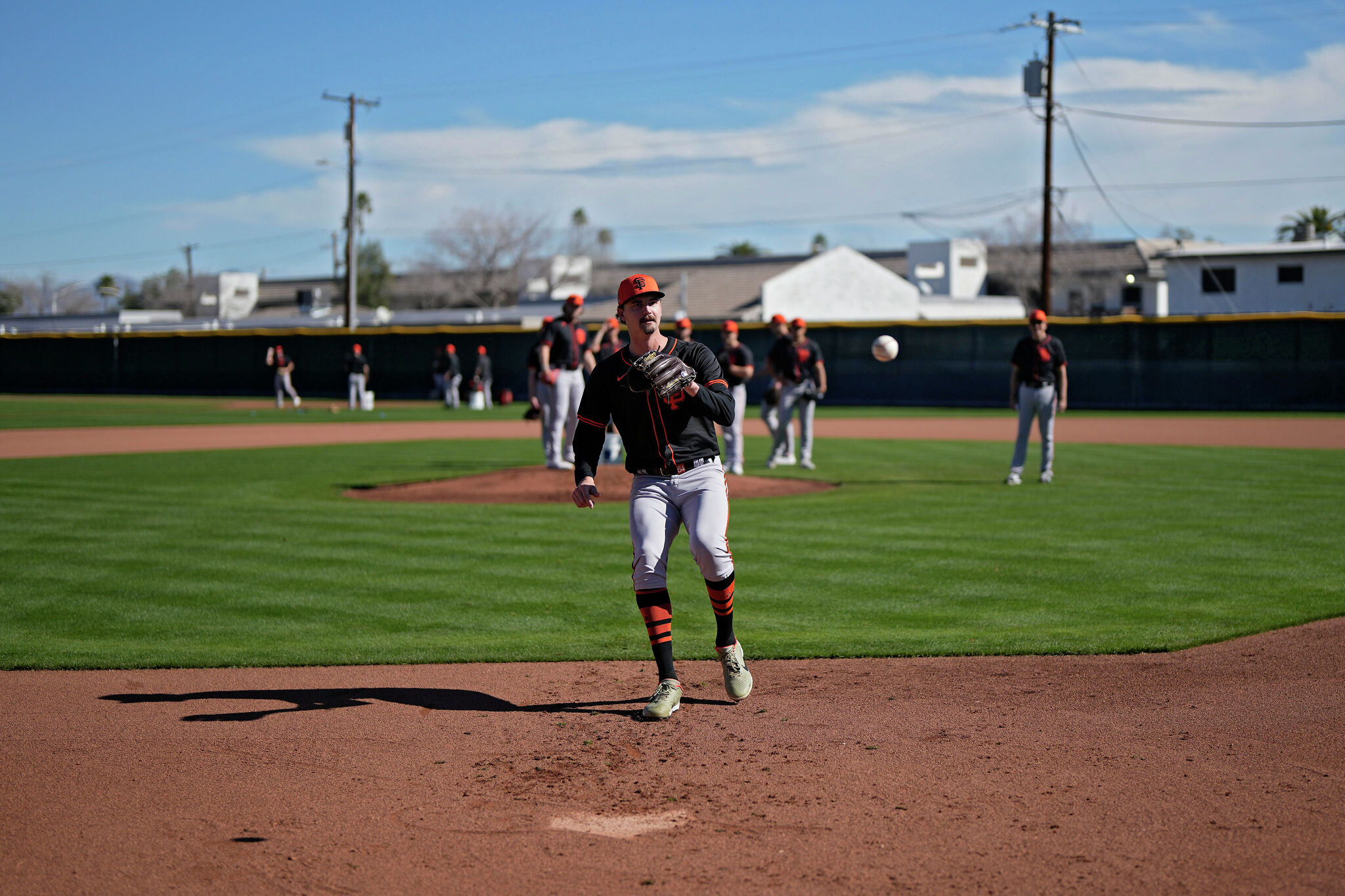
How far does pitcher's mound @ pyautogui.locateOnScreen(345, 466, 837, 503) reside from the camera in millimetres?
14008

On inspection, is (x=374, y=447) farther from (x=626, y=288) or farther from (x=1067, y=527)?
(x=626, y=288)

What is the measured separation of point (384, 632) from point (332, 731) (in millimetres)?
2062

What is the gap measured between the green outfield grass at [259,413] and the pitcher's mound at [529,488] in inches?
611

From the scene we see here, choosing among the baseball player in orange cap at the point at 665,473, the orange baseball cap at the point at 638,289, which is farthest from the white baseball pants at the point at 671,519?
the orange baseball cap at the point at 638,289

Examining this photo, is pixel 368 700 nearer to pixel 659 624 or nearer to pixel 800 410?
pixel 659 624

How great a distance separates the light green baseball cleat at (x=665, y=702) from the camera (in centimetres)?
560

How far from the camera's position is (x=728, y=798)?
454 cm

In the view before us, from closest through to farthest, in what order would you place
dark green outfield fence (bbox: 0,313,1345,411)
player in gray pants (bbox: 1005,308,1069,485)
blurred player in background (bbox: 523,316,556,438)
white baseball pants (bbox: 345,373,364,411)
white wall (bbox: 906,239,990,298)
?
player in gray pants (bbox: 1005,308,1069,485) < blurred player in background (bbox: 523,316,556,438) < dark green outfield fence (bbox: 0,313,1345,411) < white baseball pants (bbox: 345,373,364,411) < white wall (bbox: 906,239,990,298)

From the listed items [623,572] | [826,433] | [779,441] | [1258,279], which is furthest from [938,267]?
[623,572]

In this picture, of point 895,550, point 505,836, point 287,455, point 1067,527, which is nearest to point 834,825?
point 505,836

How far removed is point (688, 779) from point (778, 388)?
1347 centimetres

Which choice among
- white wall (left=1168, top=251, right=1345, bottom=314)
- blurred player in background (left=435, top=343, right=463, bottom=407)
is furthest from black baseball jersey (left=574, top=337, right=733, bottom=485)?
white wall (left=1168, top=251, right=1345, bottom=314)

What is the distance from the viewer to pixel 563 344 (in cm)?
1488

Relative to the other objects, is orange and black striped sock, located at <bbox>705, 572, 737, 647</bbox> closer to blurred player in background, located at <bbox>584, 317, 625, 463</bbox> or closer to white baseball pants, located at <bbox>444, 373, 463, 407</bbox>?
blurred player in background, located at <bbox>584, 317, 625, 463</bbox>
